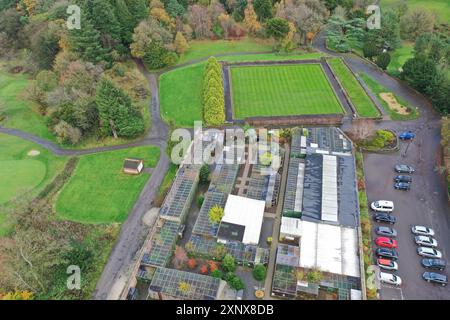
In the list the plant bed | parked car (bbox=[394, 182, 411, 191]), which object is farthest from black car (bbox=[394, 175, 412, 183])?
the plant bed

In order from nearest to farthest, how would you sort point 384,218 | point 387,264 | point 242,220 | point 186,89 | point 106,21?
1. point 387,264
2. point 242,220
3. point 384,218
4. point 186,89
5. point 106,21

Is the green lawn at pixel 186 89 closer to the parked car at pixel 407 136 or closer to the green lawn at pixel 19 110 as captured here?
the green lawn at pixel 19 110

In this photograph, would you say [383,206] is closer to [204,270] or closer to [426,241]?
[426,241]

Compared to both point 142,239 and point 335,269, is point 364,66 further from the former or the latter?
point 142,239

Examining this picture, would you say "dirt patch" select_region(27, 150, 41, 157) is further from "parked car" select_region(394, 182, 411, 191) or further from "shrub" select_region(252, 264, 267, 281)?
"parked car" select_region(394, 182, 411, 191)

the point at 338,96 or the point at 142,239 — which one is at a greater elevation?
the point at 338,96

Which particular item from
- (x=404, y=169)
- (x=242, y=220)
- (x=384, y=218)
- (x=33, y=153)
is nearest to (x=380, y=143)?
(x=404, y=169)

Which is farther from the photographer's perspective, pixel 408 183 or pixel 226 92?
pixel 226 92

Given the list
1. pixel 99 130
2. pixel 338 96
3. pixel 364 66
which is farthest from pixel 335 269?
pixel 364 66
